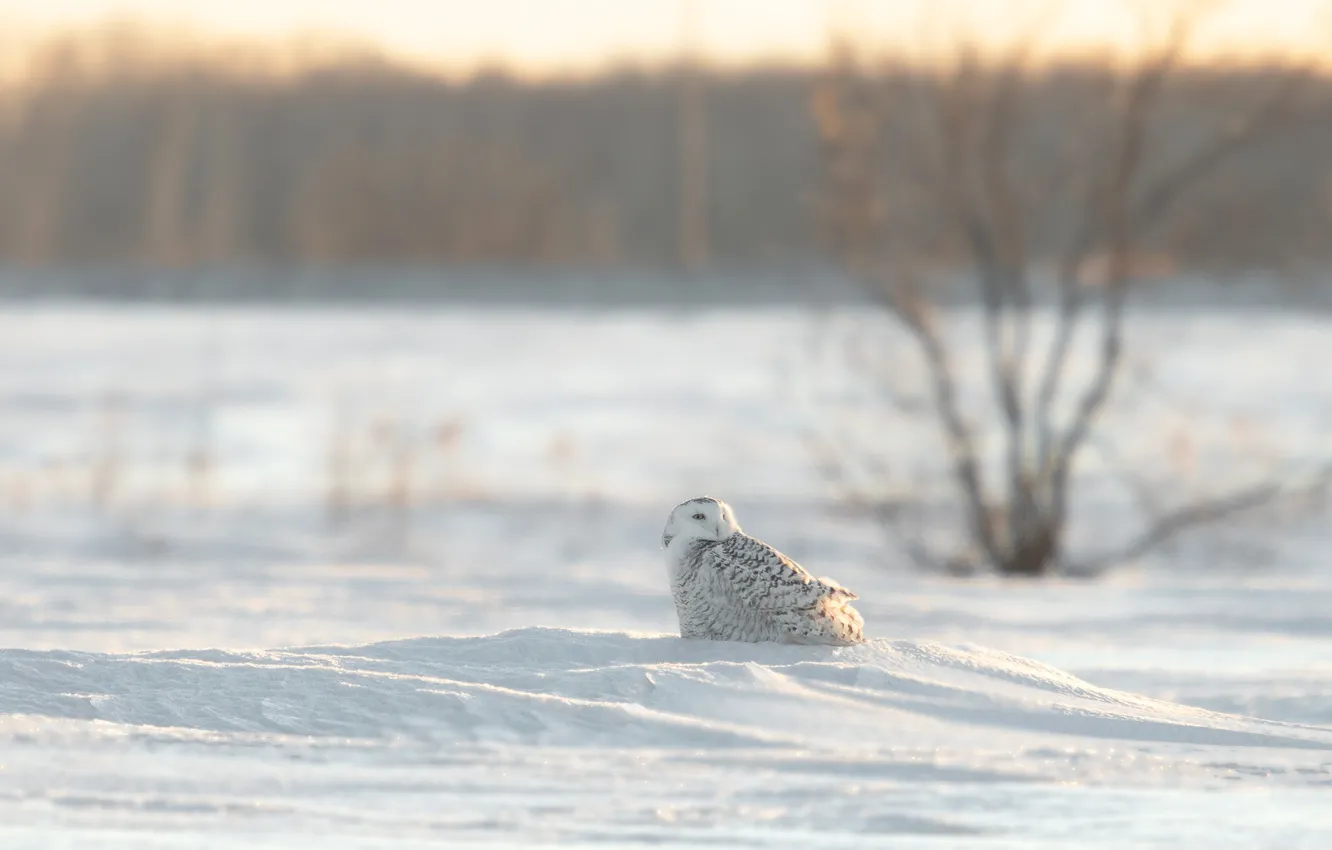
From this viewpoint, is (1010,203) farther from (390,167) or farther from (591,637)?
(390,167)

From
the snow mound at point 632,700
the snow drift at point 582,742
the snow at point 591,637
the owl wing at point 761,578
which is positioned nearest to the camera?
the snow drift at point 582,742

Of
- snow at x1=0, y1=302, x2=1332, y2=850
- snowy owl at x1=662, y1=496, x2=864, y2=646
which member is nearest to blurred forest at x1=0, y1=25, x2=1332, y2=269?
snow at x1=0, y1=302, x2=1332, y2=850

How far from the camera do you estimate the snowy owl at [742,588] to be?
18.8ft

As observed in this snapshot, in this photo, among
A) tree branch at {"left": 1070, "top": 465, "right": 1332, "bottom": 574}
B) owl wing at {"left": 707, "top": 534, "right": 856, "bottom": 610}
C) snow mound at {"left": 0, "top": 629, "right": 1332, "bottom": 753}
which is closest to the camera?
snow mound at {"left": 0, "top": 629, "right": 1332, "bottom": 753}

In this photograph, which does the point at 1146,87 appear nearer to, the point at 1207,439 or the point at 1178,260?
the point at 1178,260

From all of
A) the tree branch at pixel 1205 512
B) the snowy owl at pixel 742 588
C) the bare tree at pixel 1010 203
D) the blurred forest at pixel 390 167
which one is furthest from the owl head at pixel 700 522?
the blurred forest at pixel 390 167

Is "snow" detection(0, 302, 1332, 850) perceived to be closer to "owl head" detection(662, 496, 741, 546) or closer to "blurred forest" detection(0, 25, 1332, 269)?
"owl head" detection(662, 496, 741, 546)

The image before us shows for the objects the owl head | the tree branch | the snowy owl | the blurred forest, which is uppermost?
the blurred forest

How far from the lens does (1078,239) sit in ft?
36.6

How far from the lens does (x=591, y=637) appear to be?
6.05 meters

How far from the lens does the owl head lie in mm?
5812

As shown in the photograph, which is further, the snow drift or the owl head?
the owl head

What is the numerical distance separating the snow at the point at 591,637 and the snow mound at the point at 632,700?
0.01 m

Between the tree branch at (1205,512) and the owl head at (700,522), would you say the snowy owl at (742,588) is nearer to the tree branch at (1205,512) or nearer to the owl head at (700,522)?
the owl head at (700,522)
